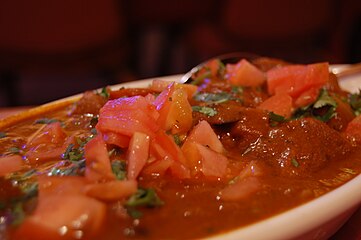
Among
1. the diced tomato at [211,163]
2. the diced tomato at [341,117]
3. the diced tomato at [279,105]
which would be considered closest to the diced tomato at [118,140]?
the diced tomato at [211,163]

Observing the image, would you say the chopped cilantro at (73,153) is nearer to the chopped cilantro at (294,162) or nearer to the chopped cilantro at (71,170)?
the chopped cilantro at (71,170)

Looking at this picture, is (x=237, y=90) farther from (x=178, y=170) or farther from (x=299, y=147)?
(x=178, y=170)

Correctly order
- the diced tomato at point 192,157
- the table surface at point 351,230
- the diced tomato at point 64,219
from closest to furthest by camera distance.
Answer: the diced tomato at point 64,219, the diced tomato at point 192,157, the table surface at point 351,230

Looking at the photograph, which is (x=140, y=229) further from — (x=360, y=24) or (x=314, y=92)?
(x=360, y=24)

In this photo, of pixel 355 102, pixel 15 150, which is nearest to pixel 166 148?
pixel 15 150

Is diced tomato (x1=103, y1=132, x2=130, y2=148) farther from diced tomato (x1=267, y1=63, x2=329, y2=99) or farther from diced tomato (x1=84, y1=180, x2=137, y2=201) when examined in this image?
diced tomato (x1=267, y1=63, x2=329, y2=99)

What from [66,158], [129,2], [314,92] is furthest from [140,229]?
[129,2]
